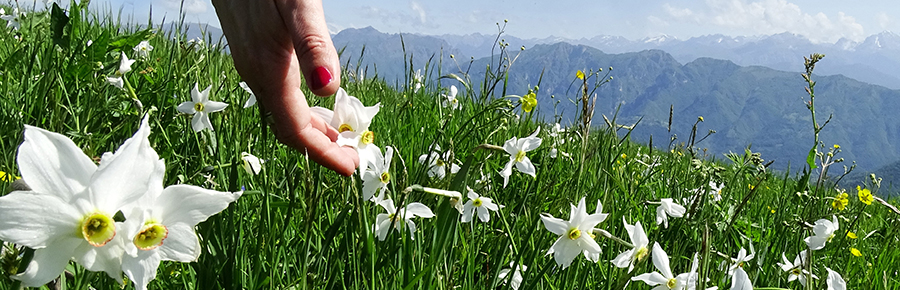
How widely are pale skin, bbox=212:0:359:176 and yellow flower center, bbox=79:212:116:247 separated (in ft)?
1.86

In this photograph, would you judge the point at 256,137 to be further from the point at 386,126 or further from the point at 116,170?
the point at 116,170

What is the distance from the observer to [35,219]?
0.59 m

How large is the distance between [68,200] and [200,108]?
1.35 meters

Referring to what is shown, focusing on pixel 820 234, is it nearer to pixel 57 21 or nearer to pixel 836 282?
pixel 836 282

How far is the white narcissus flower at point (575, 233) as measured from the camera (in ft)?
4.57

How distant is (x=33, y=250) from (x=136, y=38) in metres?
2.40

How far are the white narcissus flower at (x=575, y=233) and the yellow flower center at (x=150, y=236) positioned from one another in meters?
0.93

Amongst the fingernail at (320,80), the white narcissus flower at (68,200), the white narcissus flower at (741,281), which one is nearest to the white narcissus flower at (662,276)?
the white narcissus flower at (741,281)

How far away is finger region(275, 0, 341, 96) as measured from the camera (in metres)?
1.22

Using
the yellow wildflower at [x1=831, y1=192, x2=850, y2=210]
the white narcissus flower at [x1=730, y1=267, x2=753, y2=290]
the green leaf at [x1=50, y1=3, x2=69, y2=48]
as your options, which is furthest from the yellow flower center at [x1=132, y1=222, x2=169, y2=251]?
the yellow wildflower at [x1=831, y1=192, x2=850, y2=210]

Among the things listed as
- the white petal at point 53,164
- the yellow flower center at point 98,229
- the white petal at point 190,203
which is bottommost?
the yellow flower center at point 98,229

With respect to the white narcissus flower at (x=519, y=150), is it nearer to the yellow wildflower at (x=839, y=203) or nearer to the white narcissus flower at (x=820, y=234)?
the white narcissus flower at (x=820, y=234)

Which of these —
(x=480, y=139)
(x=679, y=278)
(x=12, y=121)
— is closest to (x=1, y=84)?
(x=12, y=121)

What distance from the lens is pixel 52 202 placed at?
600 millimetres
